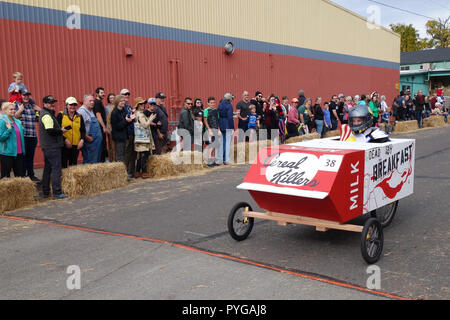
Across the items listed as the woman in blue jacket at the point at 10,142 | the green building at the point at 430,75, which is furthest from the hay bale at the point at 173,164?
→ the green building at the point at 430,75

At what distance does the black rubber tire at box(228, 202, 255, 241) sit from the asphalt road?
0.12m

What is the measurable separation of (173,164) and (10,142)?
4.11m

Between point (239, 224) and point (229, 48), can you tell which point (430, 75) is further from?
point (239, 224)

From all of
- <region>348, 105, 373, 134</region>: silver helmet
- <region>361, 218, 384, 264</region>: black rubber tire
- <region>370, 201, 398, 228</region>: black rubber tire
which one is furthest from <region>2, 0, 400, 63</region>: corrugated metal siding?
<region>361, 218, 384, 264</region>: black rubber tire

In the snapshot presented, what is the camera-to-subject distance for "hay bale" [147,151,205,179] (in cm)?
1164

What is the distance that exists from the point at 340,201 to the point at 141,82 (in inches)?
486

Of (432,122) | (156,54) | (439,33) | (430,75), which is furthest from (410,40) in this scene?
(156,54)

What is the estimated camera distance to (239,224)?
6.42 m

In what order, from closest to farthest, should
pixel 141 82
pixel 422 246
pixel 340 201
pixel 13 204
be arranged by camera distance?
pixel 340 201 → pixel 422 246 → pixel 13 204 → pixel 141 82

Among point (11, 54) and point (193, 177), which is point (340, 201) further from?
point (11, 54)

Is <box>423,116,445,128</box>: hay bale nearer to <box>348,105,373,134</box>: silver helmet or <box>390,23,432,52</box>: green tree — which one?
<box>348,105,373,134</box>: silver helmet

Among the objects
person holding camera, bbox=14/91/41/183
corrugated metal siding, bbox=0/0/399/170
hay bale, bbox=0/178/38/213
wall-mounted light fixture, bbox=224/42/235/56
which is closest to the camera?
hay bale, bbox=0/178/38/213
